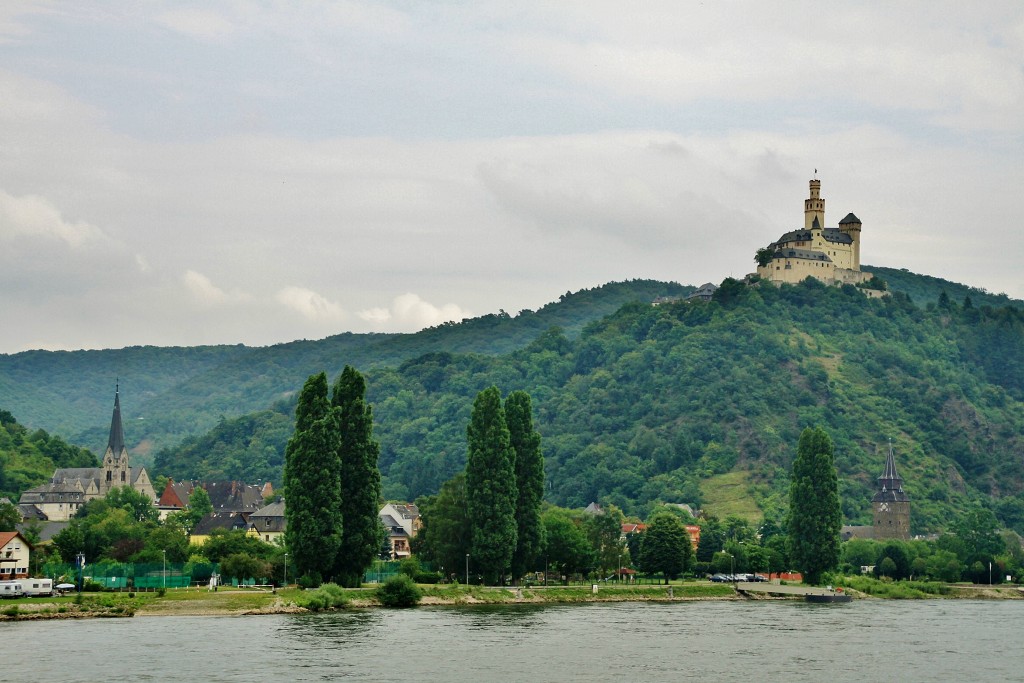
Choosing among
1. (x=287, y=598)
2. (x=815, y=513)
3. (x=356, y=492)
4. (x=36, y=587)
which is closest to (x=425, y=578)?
(x=356, y=492)

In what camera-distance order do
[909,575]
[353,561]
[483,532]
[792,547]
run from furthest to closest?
[909,575] → [792,547] → [483,532] → [353,561]

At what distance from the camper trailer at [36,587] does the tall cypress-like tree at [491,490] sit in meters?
33.6

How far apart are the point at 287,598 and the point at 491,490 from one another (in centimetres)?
2251

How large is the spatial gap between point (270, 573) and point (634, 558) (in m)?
52.9

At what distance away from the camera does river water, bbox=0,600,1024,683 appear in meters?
69.3

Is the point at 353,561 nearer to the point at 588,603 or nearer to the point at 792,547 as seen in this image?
the point at 588,603

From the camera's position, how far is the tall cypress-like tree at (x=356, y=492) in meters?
106

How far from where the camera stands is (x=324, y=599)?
100m

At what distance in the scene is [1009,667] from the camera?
256ft

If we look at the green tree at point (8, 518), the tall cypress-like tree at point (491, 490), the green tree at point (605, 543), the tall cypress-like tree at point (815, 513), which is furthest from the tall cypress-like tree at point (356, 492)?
the tall cypress-like tree at point (815, 513)

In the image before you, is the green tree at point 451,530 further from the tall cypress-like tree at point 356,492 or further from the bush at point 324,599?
the bush at point 324,599

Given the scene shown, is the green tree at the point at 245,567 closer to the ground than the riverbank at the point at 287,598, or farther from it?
farther from it

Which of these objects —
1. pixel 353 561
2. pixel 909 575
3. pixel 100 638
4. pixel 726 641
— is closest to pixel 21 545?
pixel 353 561

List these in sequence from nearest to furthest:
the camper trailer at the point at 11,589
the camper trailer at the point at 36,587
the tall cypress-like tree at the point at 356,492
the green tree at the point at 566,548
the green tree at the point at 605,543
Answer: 1. the camper trailer at the point at 11,589
2. the camper trailer at the point at 36,587
3. the tall cypress-like tree at the point at 356,492
4. the green tree at the point at 566,548
5. the green tree at the point at 605,543
